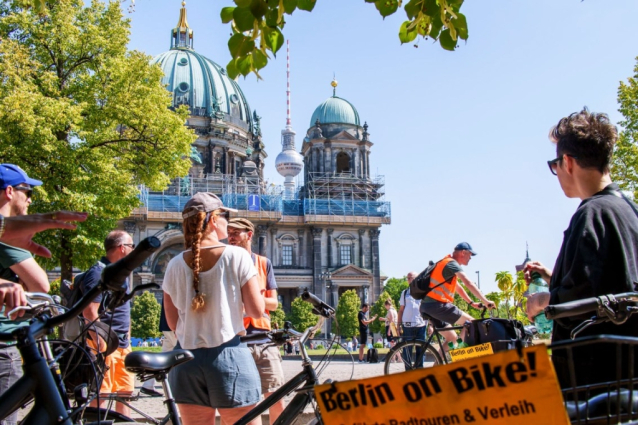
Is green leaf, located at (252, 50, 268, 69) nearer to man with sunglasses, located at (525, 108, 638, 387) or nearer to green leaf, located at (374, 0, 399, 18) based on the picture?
green leaf, located at (374, 0, 399, 18)

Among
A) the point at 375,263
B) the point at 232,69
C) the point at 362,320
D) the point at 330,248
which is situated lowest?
the point at 375,263

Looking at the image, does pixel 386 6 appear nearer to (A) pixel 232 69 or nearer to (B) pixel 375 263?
(A) pixel 232 69

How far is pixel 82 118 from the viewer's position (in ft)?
59.5

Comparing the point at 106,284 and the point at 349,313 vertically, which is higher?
the point at 106,284

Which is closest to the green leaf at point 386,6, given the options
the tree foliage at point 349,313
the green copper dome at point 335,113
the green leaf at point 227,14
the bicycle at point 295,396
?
the green leaf at point 227,14

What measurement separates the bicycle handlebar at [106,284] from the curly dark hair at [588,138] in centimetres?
162

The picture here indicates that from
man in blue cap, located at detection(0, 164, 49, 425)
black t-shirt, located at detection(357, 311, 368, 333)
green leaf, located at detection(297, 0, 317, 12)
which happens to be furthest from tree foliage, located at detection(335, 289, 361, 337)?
man in blue cap, located at detection(0, 164, 49, 425)

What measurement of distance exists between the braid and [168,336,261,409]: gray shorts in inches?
9.4

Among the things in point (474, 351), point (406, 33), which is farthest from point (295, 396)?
point (406, 33)

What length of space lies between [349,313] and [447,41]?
163 ft

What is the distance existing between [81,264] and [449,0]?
52.3ft

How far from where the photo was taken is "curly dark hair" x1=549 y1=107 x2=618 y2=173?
8.74ft

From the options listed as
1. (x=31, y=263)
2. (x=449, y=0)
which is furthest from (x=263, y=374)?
(x=449, y=0)

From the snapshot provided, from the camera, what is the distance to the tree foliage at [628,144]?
823 inches
